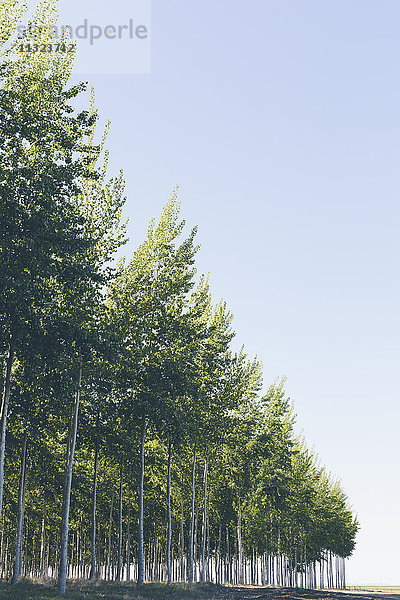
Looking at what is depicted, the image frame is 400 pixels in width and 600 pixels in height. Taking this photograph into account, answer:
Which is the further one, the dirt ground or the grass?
the dirt ground

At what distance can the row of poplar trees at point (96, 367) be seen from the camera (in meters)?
21.0

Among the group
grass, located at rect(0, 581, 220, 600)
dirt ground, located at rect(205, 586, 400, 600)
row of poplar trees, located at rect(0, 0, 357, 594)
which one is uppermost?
row of poplar trees, located at rect(0, 0, 357, 594)

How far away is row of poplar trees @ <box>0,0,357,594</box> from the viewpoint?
Result: 2100 centimetres

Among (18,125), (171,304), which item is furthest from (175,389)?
(18,125)

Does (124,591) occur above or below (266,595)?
above

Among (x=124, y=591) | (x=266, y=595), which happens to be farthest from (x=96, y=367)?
(x=266, y=595)

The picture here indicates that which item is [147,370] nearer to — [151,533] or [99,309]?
[99,309]

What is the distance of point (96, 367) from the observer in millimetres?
29266

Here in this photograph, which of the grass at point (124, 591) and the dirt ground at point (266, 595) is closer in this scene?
the grass at point (124, 591)

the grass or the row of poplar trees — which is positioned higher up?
the row of poplar trees

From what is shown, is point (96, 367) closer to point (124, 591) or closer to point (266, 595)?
point (124, 591)

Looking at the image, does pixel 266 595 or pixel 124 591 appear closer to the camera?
pixel 124 591

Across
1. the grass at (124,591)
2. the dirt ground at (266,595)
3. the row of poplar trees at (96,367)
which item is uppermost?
the row of poplar trees at (96,367)

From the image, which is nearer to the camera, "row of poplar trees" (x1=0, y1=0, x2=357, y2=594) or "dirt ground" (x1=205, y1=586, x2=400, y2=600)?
"row of poplar trees" (x1=0, y1=0, x2=357, y2=594)
